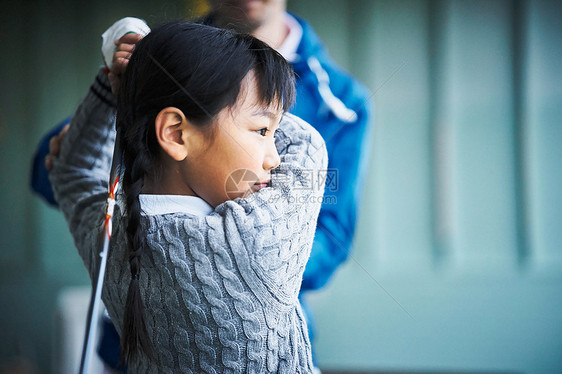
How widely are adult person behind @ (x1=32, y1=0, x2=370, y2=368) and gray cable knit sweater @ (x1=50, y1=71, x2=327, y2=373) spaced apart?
240mm

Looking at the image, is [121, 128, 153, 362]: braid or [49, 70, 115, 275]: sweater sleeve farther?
[49, 70, 115, 275]: sweater sleeve

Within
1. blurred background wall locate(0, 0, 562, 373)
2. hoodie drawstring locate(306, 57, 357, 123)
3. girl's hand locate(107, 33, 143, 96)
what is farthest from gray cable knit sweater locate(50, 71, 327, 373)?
blurred background wall locate(0, 0, 562, 373)

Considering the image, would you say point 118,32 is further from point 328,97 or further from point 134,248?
point 328,97

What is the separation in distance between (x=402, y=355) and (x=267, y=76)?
2147mm

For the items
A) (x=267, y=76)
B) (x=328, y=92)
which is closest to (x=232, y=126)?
(x=267, y=76)

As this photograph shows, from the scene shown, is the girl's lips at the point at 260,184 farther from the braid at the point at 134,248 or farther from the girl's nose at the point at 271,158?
the braid at the point at 134,248

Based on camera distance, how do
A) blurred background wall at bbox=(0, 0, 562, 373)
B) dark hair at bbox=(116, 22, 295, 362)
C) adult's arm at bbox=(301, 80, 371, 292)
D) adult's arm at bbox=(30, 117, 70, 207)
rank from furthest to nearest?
1. blurred background wall at bbox=(0, 0, 562, 373)
2. adult's arm at bbox=(30, 117, 70, 207)
3. adult's arm at bbox=(301, 80, 371, 292)
4. dark hair at bbox=(116, 22, 295, 362)

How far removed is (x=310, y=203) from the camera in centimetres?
57

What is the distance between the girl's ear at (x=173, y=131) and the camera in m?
0.52

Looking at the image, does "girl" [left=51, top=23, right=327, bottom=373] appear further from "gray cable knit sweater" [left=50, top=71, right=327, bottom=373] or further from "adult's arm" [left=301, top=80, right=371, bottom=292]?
"adult's arm" [left=301, top=80, right=371, bottom=292]

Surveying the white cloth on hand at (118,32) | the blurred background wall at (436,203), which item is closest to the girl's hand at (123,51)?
the white cloth on hand at (118,32)

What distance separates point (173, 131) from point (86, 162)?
0.21m

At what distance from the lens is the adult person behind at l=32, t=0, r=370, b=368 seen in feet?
2.68

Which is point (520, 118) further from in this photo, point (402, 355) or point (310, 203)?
point (310, 203)
